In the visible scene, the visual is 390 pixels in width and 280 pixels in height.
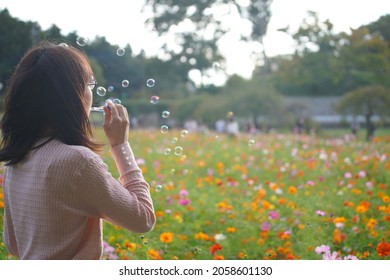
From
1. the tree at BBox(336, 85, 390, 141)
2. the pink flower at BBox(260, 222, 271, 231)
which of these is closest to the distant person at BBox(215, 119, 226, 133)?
the tree at BBox(336, 85, 390, 141)

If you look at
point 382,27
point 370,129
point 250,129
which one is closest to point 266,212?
point 382,27

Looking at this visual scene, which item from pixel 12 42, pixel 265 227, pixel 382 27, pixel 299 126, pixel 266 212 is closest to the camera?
pixel 265 227

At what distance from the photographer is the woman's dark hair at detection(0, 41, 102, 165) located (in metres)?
0.97

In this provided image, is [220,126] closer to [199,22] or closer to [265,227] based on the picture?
[199,22]

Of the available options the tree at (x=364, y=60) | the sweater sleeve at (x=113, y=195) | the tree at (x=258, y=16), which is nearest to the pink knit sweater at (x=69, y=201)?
the sweater sleeve at (x=113, y=195)

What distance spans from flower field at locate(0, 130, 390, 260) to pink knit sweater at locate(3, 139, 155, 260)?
0.66 meters

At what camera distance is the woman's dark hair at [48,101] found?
965 millimetres

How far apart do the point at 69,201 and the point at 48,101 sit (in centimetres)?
20

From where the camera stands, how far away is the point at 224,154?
4887 mm

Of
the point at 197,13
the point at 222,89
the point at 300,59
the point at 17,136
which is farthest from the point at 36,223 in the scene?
the point at 222,89

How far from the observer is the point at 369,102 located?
25.6ft

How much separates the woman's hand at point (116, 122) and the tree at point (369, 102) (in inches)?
272

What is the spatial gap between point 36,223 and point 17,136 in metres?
0.18

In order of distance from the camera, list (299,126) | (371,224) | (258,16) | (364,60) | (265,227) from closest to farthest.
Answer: (371,224), (265,227), (258,16), (364,60), (299,126)
